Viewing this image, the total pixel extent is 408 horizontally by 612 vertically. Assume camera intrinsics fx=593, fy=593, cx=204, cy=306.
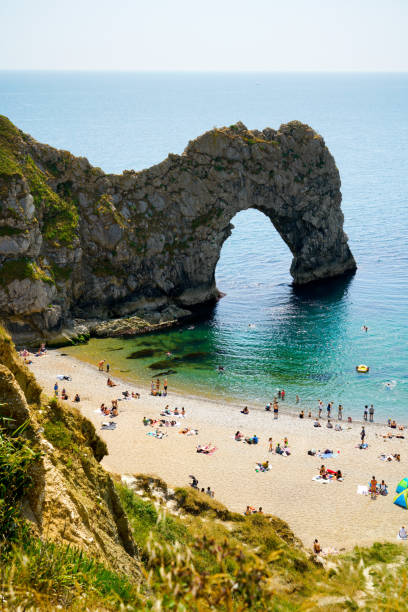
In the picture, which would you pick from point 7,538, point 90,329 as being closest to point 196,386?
point 90,329

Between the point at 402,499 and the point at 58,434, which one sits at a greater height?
the point at 58,434

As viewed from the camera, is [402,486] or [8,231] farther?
[8,231]

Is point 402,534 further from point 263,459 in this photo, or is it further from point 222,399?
point 222,399

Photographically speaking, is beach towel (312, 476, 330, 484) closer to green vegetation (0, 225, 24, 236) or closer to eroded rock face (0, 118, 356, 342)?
eroded rock face (0, 118, 356, 342)

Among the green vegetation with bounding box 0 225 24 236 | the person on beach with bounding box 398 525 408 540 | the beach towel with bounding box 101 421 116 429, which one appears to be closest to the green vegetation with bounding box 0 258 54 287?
the green vegetation with bounding box 0 225 24 236

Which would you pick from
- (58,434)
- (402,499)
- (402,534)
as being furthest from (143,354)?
(58,434)

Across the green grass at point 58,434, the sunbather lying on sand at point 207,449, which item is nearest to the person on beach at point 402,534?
the sunbather lying on sand at point 207,449
